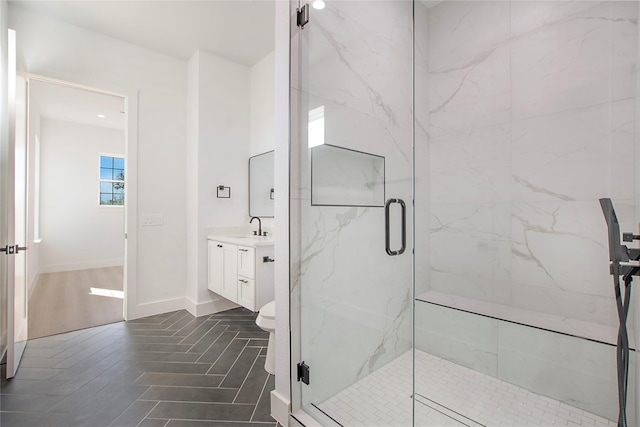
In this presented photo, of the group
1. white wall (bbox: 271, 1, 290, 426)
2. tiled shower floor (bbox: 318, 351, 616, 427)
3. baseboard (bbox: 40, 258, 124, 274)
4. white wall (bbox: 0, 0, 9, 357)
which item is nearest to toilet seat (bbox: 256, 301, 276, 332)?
white wall (bbox: 271, 1, 290, 426)

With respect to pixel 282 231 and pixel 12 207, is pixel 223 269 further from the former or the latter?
pixel 282 231

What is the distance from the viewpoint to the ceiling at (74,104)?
4.32 meters

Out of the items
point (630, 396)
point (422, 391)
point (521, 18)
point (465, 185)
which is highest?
point (521, 18)

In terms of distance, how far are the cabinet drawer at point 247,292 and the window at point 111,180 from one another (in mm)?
5306

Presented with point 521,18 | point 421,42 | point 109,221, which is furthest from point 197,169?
point 109,221

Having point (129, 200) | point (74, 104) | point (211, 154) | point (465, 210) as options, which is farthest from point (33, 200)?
point (465, 210)

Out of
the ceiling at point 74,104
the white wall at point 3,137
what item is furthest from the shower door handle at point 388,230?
the ceiling at point 74,104

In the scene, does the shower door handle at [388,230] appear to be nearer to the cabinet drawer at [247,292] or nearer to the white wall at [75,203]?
the cabinet drawer at [247,292]

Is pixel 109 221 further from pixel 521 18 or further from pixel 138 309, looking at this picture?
pixel 521 18

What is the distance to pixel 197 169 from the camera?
3344mm

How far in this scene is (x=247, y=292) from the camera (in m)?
2.75

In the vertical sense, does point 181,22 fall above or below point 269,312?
above

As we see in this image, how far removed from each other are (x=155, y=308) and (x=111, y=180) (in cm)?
458

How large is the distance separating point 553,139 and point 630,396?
1.64 metres
